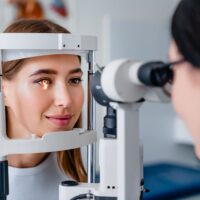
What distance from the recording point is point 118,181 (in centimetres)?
77

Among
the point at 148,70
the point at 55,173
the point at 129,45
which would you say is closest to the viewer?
the point at 148,70

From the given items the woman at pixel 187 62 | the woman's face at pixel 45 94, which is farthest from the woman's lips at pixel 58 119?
the woman at pixel 187 62

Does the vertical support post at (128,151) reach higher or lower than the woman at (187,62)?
lower

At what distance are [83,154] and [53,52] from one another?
347 mm

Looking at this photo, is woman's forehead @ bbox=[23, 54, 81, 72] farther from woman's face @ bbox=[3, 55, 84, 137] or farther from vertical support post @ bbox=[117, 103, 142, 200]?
Result: vertical support post @ bbox=[117, 103, 142, 200]

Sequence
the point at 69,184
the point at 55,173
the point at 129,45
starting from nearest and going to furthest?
the point at 69,184, the point at 55,173, the point at 129,45

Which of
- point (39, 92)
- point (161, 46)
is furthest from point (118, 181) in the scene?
point (161, 46)

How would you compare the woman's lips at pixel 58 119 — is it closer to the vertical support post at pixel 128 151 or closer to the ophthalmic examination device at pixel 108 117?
the ophthalmic examination device at pixel 108 117

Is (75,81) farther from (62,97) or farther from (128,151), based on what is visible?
(128,151)

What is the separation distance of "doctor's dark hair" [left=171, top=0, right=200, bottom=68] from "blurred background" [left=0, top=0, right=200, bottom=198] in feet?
4.48

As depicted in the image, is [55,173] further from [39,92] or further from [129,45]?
[129,45]

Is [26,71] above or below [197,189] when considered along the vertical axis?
above

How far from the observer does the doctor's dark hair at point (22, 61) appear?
35.4 inches

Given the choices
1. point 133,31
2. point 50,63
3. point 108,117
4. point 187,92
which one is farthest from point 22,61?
point 133,31
